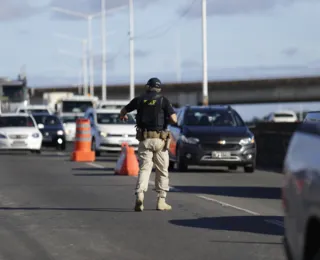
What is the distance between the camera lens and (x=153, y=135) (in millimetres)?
14391

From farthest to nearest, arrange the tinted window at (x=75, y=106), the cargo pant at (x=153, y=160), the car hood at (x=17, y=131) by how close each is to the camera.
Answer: the tinted window at (x=75, y=106) < the car hood at (x=17, y=131) < the cargo pant at (x=153, y=160)

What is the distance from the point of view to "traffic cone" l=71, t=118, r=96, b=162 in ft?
100.0

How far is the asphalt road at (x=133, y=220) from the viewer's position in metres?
10.6

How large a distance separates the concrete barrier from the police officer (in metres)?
14.1

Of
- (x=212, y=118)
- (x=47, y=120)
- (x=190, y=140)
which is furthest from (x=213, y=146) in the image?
(x=47, y=120)

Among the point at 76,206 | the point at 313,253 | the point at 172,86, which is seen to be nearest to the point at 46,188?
the point at 76,206

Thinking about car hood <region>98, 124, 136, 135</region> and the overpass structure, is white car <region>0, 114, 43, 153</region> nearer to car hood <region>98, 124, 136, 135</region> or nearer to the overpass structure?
car hood <region>98, 124, 136, 135</region>

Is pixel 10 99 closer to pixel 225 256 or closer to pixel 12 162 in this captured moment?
pixel 12 162

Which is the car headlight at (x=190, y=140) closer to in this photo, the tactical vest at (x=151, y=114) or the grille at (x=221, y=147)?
the grille at (x=221, y=147)

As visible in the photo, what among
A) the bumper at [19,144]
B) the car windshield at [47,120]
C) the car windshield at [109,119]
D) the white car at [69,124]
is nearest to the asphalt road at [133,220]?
the car windshield at [109,119]

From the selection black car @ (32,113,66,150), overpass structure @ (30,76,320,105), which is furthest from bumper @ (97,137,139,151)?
overpass structure @ (30,76,320,105)

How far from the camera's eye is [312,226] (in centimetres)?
657

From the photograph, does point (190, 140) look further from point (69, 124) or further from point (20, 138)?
point (69, 124)

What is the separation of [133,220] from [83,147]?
57.3ft
